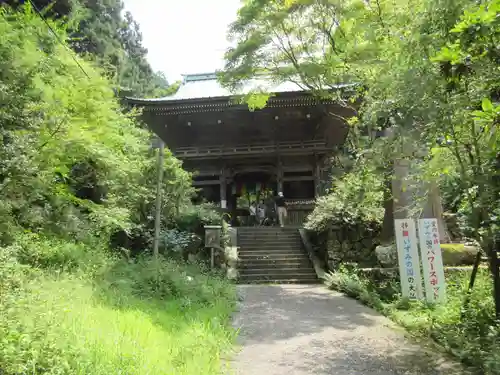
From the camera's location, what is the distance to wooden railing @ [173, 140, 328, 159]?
707 inches

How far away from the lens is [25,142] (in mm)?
5680

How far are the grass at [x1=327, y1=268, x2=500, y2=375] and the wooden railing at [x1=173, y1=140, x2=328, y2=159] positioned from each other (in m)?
Result: 11.1

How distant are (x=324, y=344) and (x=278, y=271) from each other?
6.76 metres

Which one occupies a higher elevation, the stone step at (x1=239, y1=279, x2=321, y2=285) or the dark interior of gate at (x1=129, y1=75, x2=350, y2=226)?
the dark interior of gate at (x1=129, y1=75, x2=350, y2=226)

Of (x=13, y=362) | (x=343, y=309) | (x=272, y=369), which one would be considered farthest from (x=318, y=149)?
(x=13, y=362)

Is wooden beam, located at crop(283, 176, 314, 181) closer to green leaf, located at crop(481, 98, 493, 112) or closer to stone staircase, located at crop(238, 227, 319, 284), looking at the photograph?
stone staircase, located at crop(238, 227, 319, 284)

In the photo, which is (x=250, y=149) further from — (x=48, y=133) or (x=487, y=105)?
(x=487, y=105)

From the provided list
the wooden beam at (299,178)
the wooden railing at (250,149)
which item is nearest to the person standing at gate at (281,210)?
the wooden beam at (299,178)

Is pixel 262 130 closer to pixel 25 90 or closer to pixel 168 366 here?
pixel 25 90

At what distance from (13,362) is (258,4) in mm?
9219

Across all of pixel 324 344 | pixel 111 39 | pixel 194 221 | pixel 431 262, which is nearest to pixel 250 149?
pixel 194 221

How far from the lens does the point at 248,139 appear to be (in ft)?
63.9

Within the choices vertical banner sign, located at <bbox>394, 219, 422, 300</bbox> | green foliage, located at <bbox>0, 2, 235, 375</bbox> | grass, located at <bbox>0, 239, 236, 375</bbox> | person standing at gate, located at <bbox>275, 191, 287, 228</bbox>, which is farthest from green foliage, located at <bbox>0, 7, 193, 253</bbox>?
person standing at gate, located at <bbox>275, 191, 287, 228</bbox>

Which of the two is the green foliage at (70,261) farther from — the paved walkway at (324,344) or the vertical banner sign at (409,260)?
the vertical banner sign at (409,260)
